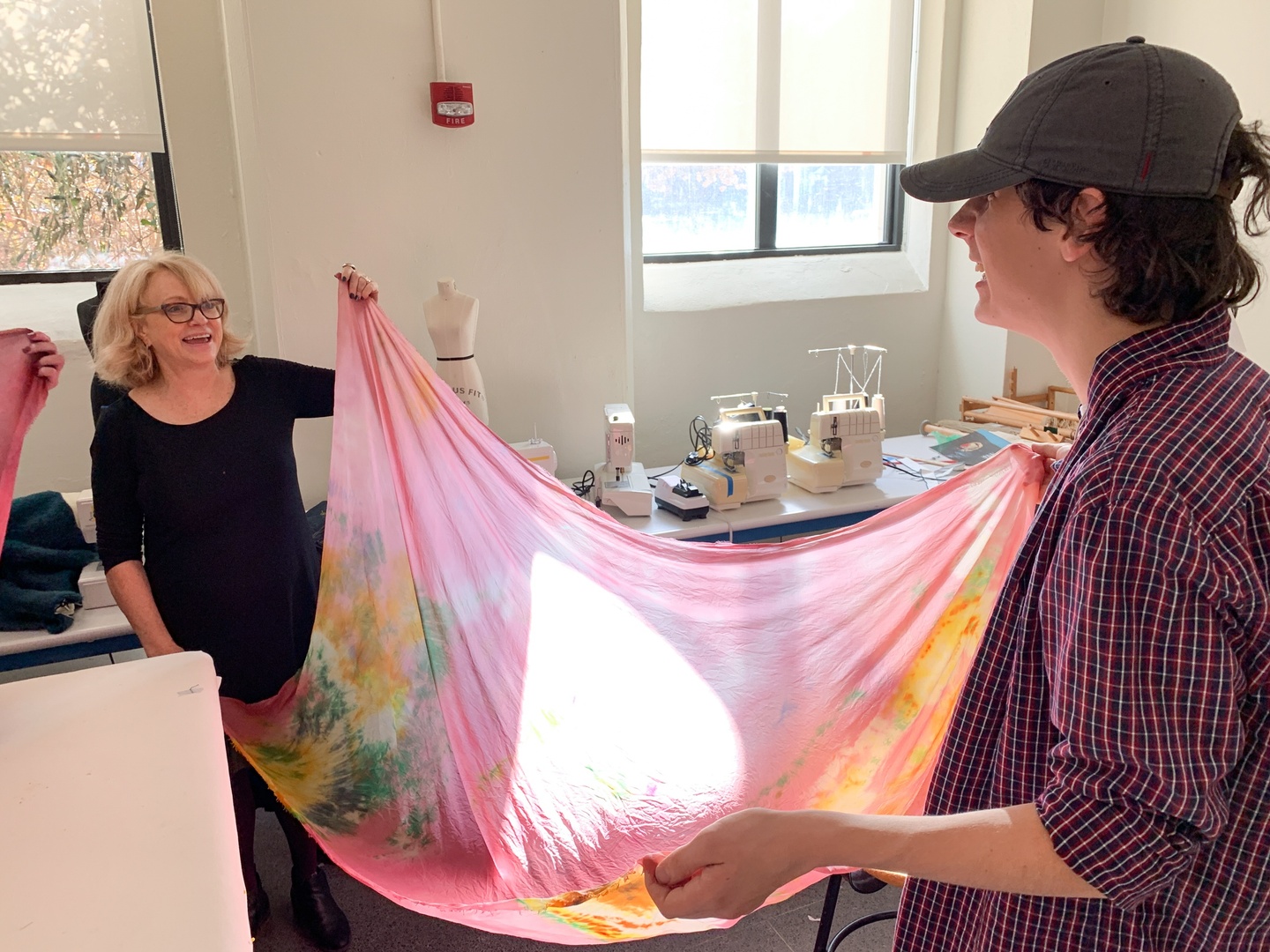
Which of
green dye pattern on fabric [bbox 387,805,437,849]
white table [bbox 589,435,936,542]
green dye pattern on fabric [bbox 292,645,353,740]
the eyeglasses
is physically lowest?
green dye pattern on fabric [bbox 387,805,437,849]

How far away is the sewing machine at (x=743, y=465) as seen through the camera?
2.77m

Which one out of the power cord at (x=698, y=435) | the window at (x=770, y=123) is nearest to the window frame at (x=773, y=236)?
the window at (x=770, y=123)

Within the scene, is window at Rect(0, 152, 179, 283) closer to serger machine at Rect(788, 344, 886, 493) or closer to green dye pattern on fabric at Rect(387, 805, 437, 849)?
serger machine at Rect(788, 344, 886, 493)

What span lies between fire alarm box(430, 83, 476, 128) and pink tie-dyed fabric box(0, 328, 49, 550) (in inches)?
57.9

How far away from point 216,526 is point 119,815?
96cm

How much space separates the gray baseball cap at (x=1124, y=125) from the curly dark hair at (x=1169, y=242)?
2 cm

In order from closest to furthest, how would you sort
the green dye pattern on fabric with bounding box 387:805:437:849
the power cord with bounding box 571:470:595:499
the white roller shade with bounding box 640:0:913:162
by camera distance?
1. the green dye pattern on fabric with bounding box 387:805:437:849
2. the power cord with bounding box 571:470:595:499
3. the white roller shade with bounding box 640:0:913:162

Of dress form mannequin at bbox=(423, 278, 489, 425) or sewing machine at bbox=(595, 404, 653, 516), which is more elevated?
dress form mannequin at bbox=(423, 278, 489, 425)

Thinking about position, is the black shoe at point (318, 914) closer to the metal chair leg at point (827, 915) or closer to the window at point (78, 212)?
the metal chair leg at point (827, 915)

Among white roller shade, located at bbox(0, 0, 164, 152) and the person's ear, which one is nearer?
the person's ear

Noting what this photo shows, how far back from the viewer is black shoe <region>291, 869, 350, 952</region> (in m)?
2.19

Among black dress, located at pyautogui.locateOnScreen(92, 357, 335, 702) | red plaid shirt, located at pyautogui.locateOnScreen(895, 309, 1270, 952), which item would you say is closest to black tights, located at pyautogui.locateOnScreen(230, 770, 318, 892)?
black dress, located at pyautogui.locateOnScreen(92, 357, 335, 702)

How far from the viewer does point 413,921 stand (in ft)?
7.51

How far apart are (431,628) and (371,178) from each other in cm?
159
